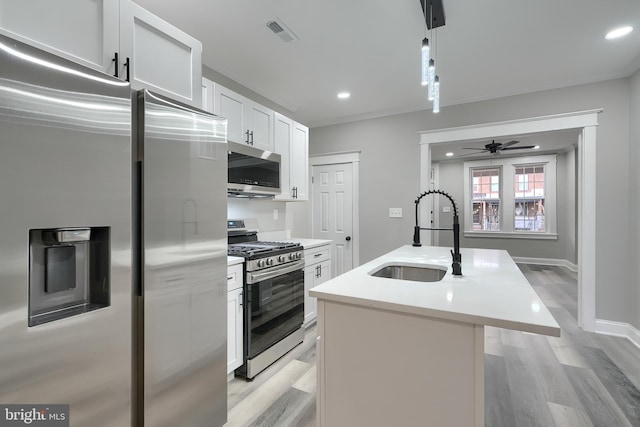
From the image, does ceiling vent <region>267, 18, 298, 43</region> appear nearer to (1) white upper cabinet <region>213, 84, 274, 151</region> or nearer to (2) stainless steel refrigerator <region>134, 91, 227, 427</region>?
(1) white upper cabinet <region>213, 84, 274, 151</region>

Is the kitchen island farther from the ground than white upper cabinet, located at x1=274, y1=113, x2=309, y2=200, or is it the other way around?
white upper cabinet, located at x1=274, y1=113, x2=309, y2=200

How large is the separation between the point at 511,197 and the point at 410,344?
7.23 meters

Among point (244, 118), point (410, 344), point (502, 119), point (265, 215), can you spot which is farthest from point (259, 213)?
point (502, 119)

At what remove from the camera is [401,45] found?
252 cm

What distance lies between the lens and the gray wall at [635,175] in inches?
112

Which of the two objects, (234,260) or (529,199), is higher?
(529,199)

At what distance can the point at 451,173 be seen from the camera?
24.7 feet

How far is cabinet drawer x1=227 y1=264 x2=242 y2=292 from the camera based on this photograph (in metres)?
2.09

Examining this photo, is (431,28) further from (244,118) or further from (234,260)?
(234,260)

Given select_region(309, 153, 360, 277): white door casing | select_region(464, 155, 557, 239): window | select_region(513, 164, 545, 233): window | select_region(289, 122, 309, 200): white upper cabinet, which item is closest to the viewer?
select_region(289, 122, 309, 200): white upper cabinet

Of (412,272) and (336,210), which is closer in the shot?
(412,272)

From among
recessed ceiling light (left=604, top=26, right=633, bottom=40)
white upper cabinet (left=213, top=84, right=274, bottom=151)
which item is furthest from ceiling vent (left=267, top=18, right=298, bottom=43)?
recessed ceiling light (left=604, top=26, right=633, bottom=40)

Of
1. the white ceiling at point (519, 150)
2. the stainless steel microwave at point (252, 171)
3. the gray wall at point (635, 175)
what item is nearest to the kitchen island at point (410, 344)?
the stainless steel microwave at point (252, 171)

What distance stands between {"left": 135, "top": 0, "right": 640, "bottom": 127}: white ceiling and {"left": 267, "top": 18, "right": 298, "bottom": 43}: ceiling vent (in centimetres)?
Result: 5
